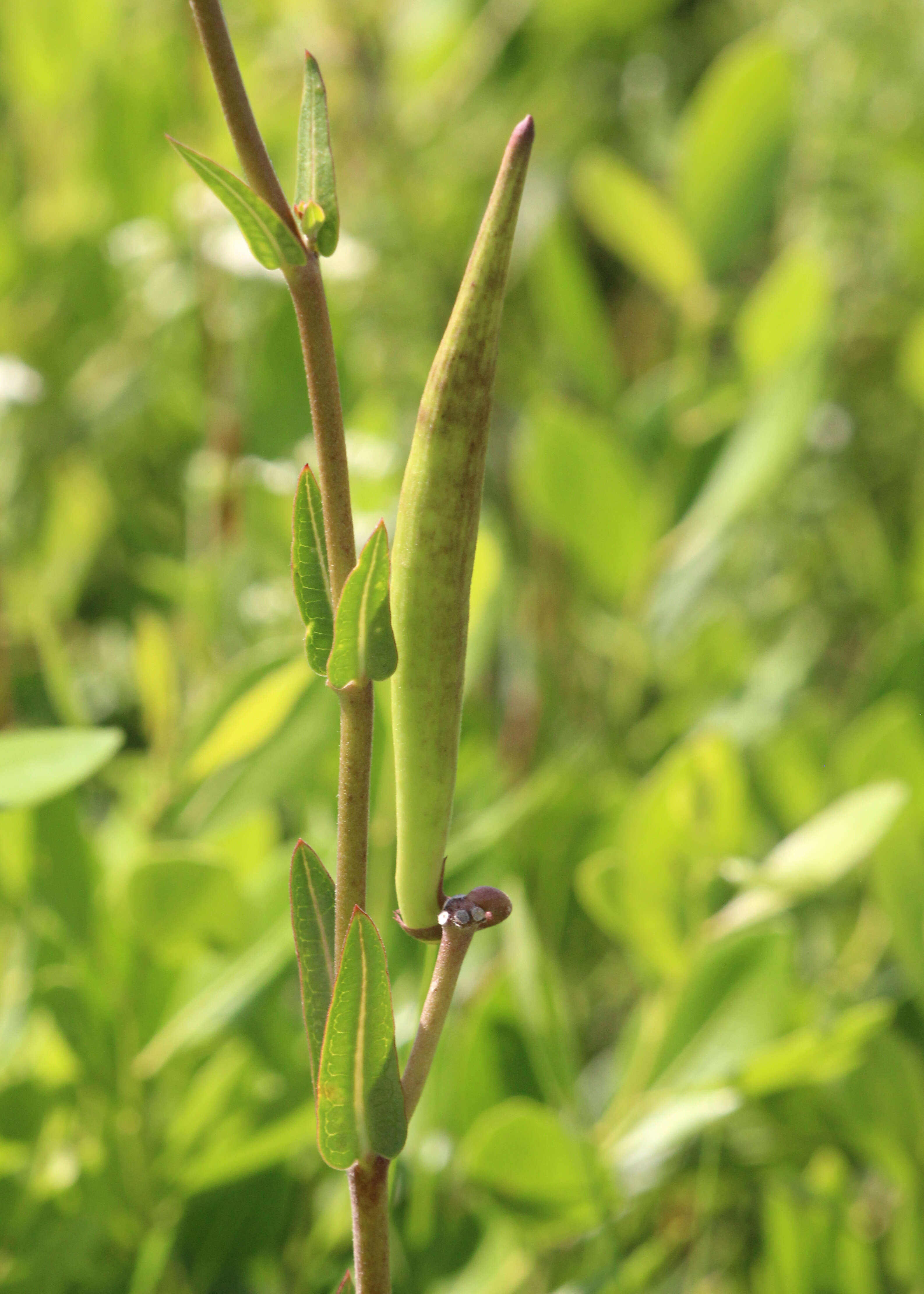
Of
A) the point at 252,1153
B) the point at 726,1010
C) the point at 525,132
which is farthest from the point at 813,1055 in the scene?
the point at 525,132

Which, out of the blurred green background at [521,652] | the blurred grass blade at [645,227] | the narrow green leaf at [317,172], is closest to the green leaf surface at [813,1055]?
the blurred green background at [521,652]

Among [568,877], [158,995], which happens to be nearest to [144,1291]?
[158,995]

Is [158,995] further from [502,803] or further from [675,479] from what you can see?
[675,479]

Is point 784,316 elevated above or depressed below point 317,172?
above

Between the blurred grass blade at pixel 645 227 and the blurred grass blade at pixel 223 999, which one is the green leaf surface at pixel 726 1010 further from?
the blurred grass blade at pixel 645 227

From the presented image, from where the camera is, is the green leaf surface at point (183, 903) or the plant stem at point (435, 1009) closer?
the plant stem at point (435, 1009)

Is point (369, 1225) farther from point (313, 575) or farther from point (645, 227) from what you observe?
point (645, 227)
